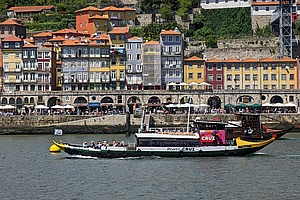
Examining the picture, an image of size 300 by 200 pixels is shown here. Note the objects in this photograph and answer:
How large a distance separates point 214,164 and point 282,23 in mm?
56447

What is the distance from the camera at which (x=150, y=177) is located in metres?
52.7

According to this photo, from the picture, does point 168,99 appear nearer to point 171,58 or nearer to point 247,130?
point 171,58

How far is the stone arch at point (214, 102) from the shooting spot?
100 m

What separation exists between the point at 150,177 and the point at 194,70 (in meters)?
53.8

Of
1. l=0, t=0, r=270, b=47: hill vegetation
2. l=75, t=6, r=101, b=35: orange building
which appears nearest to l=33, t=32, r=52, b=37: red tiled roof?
l=75, t=6, r=101, b=35: orange building

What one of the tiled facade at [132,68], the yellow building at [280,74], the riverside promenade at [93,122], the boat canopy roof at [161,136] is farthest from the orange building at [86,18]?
the boat canopy roof at [161,136]

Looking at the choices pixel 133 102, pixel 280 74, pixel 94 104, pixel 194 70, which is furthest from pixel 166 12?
pixel 94 104

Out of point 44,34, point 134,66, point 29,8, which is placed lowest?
point 134,66

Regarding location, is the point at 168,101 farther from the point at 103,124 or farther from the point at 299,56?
the point at 299,56

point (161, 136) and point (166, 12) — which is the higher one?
point (166, 12)

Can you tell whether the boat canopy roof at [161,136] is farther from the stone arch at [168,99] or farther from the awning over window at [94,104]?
the awning over window at [94,104]

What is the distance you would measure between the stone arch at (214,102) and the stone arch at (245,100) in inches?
104

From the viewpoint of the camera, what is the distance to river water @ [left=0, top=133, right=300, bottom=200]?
46.7 m

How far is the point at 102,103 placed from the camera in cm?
9912
